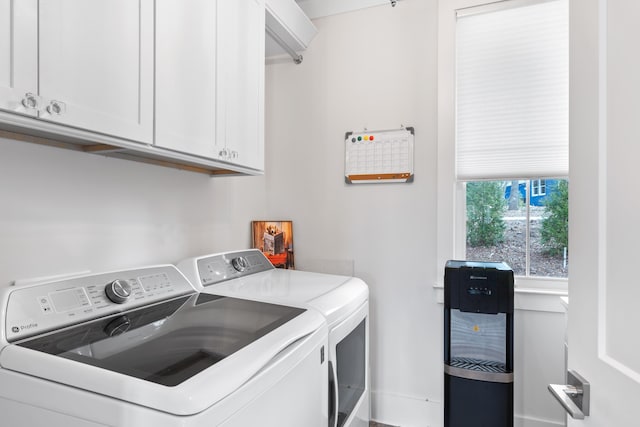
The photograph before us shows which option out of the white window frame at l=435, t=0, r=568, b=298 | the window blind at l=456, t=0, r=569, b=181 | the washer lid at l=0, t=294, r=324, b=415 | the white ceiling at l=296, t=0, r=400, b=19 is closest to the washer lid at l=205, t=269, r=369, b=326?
the washer lid at l=0, t=294, r=324, b=415

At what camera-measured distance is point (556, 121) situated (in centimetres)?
187

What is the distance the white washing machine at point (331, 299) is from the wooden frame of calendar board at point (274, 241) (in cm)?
36

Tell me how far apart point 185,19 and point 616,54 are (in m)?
1.26

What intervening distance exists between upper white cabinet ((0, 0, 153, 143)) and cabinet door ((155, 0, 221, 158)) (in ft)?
0.15

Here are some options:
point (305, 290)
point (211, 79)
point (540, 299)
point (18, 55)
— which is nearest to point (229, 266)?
point (305, 290)

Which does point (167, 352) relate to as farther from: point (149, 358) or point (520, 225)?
point (520, 225)

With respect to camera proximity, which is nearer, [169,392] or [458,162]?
[169,392]

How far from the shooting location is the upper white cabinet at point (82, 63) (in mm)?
774

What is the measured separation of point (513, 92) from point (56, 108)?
6.88ft

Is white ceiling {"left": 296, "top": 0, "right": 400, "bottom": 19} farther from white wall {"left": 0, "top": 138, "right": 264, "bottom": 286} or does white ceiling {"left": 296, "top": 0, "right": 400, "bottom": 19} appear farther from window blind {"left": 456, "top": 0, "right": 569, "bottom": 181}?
white wall {"left": 0, "top": 138, "right": 264, "bottom": 286}

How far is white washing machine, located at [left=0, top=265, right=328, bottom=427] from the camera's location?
0.67 m

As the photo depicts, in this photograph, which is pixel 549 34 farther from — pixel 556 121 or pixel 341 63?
pixel 341 63

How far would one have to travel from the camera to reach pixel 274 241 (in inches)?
90.1

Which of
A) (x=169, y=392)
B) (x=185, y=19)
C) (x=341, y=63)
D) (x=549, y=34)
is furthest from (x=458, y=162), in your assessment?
(x=169, y=392)
